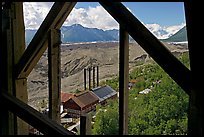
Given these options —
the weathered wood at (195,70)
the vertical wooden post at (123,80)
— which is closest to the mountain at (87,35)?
the vertical wooden post at (123,80)

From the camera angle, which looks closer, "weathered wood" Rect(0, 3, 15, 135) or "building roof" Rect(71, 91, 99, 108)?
"weathered wood" Rect(0, 3, 15, 135)

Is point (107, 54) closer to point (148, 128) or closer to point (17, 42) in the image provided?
point (148, 128)

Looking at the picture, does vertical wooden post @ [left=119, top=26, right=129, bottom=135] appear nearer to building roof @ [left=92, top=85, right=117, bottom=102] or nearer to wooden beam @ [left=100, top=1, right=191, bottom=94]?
wooden beam @ [left=100, top=1, right=191, bottom=94]

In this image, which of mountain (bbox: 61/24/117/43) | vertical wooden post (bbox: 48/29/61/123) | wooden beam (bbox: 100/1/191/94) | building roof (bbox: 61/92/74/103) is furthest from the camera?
building roof (bbox: 61/92/74/103)

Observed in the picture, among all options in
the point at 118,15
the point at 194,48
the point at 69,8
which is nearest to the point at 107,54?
the point at 69,8

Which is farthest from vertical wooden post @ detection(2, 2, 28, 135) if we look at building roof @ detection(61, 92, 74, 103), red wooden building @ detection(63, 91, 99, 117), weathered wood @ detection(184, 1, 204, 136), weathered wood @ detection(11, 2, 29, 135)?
building roof @ detection(61, 92, 74, 103)
